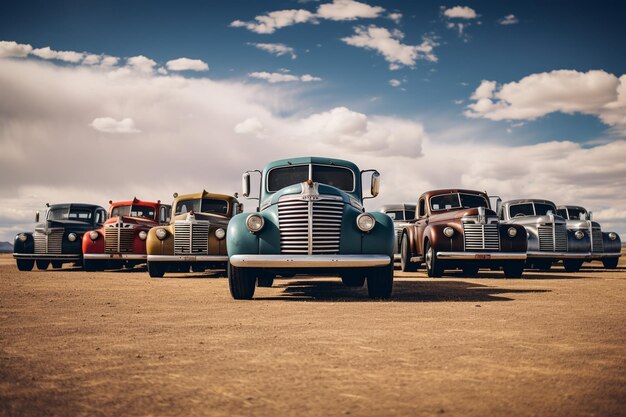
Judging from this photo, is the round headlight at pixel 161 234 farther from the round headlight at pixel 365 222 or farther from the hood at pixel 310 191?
the round headlight at pixel 365 222

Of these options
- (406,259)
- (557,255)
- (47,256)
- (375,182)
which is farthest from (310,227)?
(47,256)

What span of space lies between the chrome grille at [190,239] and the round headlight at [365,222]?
6593 millimetres

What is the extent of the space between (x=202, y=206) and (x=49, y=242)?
5591mm

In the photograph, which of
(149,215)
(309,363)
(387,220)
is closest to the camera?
(309,363)

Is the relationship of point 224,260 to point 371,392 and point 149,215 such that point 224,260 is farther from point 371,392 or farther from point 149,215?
point 371,392

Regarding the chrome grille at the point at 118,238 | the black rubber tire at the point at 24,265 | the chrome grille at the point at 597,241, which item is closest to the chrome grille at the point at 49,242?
the black rubber tire at the point at 24,265

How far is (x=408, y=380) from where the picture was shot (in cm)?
347

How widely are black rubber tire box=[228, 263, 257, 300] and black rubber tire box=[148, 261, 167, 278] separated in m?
6.16

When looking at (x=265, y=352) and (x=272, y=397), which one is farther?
(x=265, y=352)

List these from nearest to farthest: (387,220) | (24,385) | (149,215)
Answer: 1. (24,385)
2. (387,220)
3. (149,215)

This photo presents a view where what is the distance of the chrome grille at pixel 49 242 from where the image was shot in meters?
17.4

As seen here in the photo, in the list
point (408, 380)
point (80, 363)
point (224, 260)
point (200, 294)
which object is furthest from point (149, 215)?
point (408, 380)

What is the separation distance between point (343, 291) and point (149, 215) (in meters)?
9.51

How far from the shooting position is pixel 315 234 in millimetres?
7871
